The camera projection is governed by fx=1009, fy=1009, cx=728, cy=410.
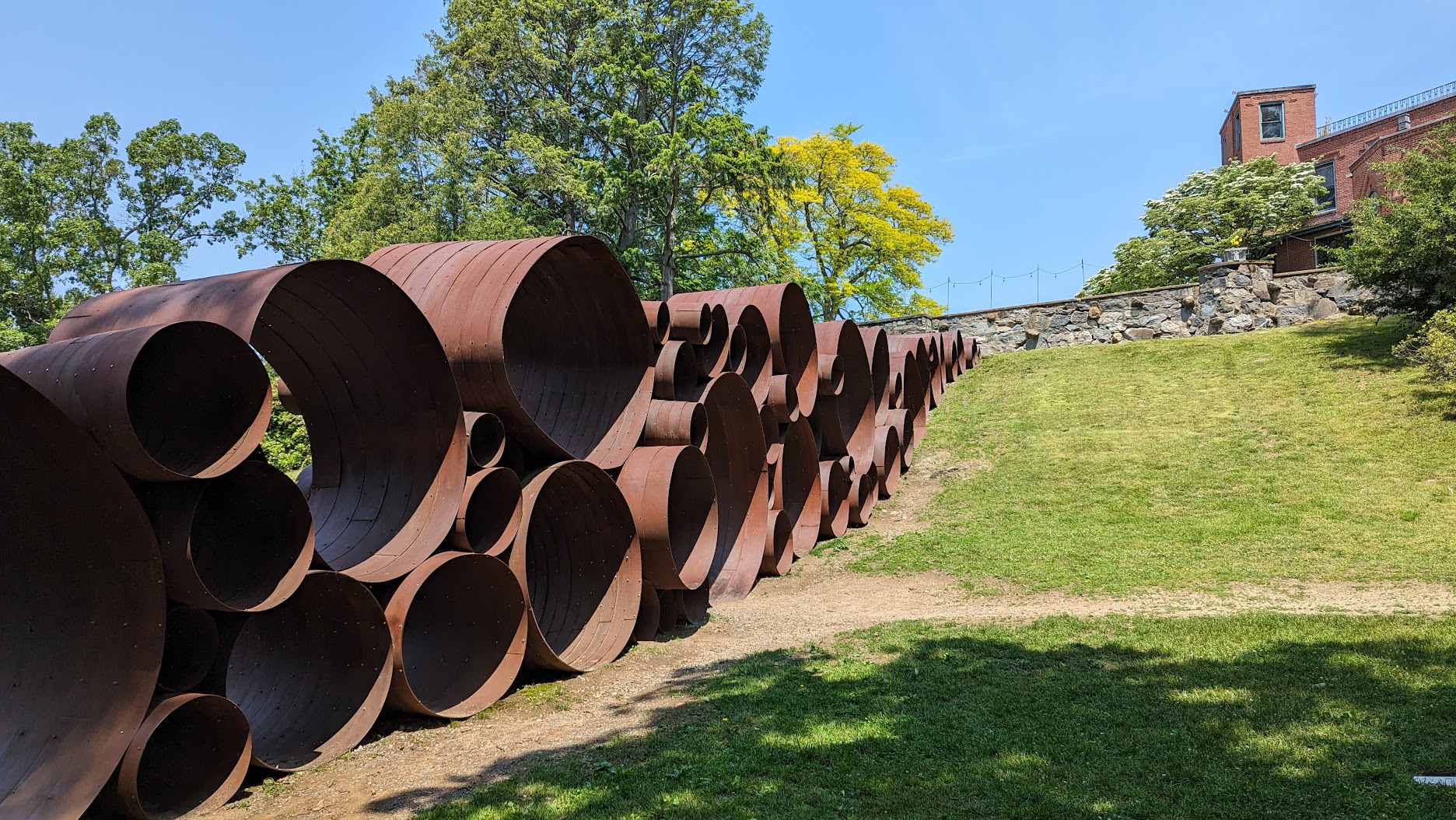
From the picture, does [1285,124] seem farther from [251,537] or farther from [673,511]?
[251,537]

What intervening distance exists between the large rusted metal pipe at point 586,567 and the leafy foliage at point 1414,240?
1197 centimetres

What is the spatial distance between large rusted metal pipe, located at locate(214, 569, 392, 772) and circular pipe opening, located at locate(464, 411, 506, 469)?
127 cm

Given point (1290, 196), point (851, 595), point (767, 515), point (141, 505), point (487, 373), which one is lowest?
point (851, 595)

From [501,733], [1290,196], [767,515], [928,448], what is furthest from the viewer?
[1290,196]

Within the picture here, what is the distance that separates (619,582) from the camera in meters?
7.13

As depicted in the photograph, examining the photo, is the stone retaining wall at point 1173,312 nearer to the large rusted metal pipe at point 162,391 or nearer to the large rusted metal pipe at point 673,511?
the large rusted metal pipe at point 673,511

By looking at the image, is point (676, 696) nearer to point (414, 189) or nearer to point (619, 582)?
point (619, 582)

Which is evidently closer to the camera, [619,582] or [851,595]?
[619,582]

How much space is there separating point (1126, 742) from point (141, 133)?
103ft

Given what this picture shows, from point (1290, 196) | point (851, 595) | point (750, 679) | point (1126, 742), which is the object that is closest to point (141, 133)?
point (851, 595)

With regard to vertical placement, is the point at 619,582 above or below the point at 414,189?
below

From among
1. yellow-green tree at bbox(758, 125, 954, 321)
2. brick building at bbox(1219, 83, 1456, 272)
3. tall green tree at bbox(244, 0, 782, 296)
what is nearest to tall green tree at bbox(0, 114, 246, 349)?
tall green tree at bbox(244, 0, 782, 296)

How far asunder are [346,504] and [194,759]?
1.78 meters

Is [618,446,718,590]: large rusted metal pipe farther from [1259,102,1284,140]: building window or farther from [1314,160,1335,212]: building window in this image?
[1259,102,1284,140]: building window
